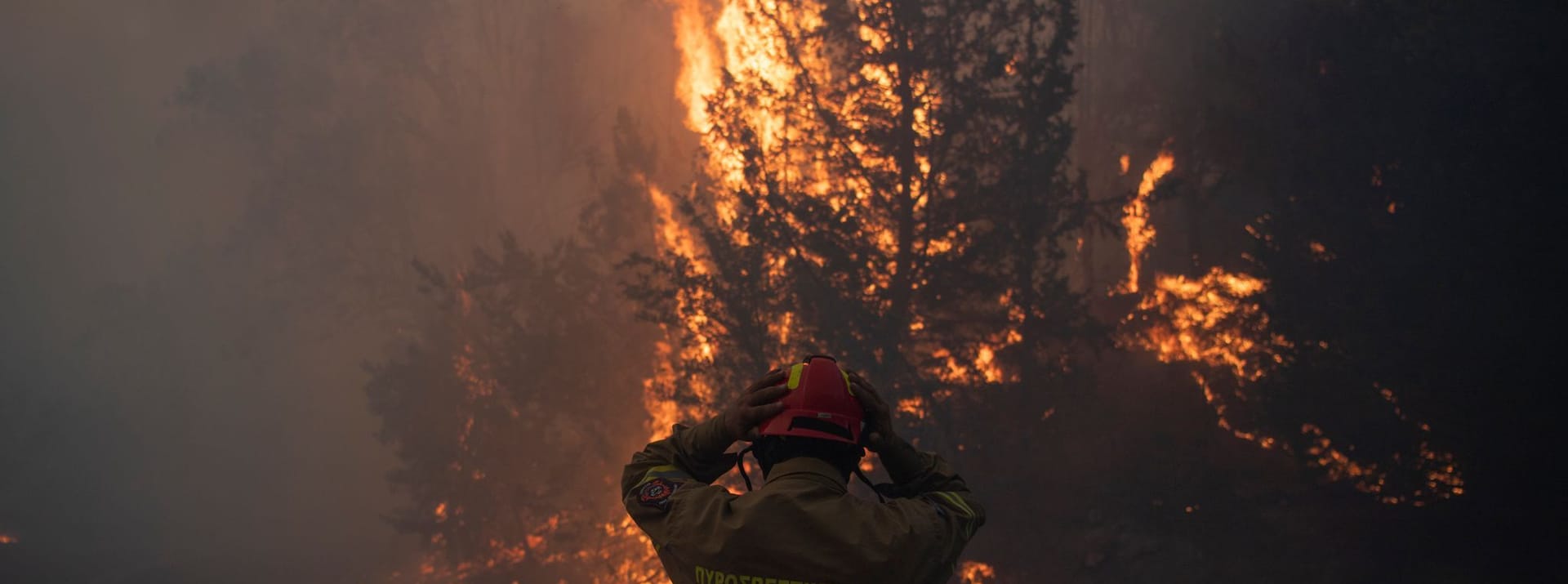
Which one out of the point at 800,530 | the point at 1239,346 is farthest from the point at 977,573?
the point at 800,530

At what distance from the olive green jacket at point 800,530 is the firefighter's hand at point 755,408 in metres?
0.15

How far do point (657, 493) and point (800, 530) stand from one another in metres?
0.48

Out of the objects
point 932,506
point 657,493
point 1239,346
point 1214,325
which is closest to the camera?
point 932,506

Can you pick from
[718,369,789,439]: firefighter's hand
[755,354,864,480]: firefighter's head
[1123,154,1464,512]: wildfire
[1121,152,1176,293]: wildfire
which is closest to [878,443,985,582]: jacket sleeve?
[755,354,864,480]: firefighter's head

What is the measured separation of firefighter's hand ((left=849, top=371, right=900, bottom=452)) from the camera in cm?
247

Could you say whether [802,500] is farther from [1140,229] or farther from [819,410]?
[1140,229]

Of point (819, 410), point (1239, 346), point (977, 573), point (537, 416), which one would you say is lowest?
point (819, 410)

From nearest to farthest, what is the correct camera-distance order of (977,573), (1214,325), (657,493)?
(657,493), (1214,325), (977,573)

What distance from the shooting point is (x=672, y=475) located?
252cm

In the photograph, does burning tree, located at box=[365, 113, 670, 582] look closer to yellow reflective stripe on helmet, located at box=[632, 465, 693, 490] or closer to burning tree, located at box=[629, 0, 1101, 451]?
burning tree, located at box=[629, 0, 1101, 451]

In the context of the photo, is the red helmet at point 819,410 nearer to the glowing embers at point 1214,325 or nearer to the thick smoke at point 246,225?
the glowing embers at point 1214,325

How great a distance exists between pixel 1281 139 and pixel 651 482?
559 inches

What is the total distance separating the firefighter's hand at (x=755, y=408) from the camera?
2422 mm

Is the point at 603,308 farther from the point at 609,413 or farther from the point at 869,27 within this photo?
the point at 869,27
